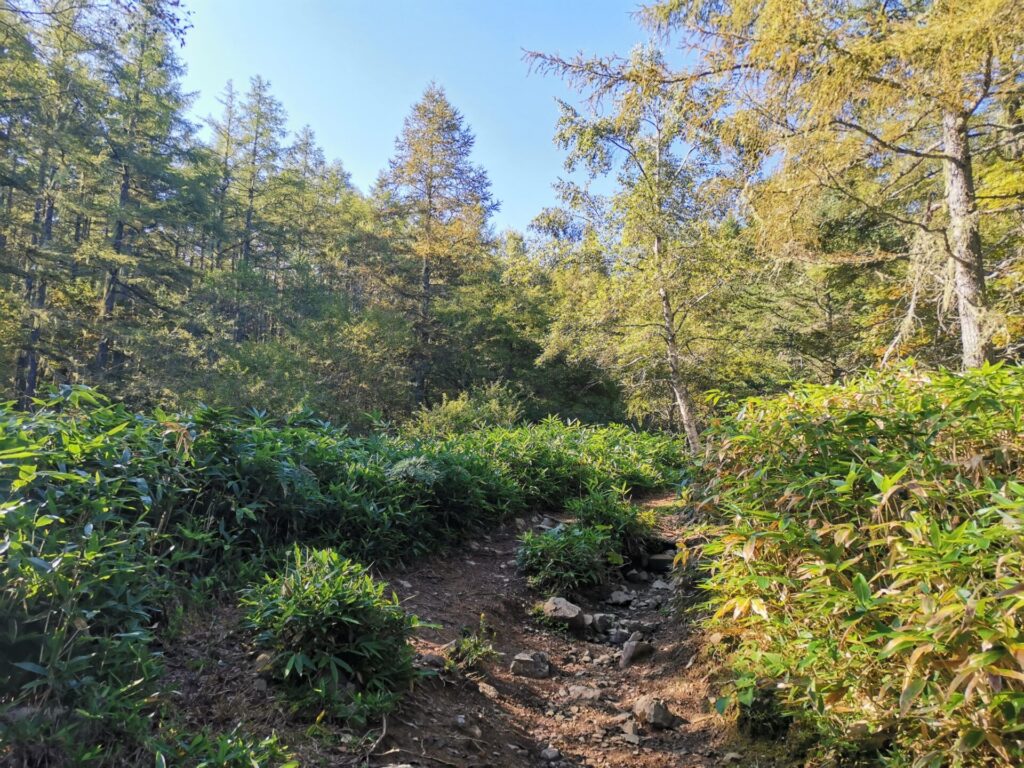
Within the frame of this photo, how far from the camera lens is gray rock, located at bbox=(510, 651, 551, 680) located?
3000 millimetres

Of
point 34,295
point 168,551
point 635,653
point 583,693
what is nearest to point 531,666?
point 583,693

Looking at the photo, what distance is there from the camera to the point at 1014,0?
3.36m

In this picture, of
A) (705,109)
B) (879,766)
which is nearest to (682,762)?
(879,766)

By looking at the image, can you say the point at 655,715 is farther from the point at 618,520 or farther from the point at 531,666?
the point at 618,520

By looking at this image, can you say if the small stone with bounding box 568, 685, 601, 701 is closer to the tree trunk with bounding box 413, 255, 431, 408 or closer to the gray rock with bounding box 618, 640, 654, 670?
the gray rock with bounding box 618, 640, 654, 670

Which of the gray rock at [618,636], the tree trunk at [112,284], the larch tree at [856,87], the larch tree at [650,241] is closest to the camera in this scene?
the gray rock at [618,636]

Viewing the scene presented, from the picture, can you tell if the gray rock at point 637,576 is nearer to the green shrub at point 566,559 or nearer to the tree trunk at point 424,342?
the green shrub at point 566,559

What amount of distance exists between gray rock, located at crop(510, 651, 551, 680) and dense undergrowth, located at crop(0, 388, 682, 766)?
2.78 feet

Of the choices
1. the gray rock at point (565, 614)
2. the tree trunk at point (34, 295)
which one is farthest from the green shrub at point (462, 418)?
the tree trunk at point (34, 295)

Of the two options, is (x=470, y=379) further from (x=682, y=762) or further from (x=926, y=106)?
(x=682, y=762)

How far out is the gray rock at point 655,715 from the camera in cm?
250

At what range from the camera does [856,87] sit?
4.07m

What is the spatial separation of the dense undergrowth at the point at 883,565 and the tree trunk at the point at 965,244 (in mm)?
2337

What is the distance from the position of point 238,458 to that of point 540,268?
7810 millimetres
